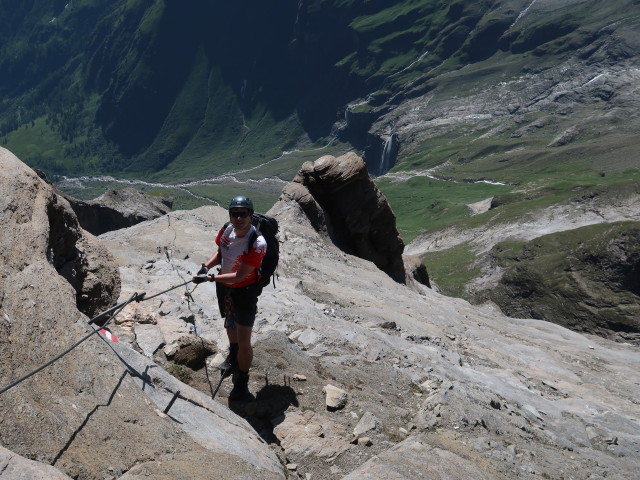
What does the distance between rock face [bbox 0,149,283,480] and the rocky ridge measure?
35 mm

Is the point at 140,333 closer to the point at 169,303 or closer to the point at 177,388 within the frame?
the point at 169,303

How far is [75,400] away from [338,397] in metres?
6.37

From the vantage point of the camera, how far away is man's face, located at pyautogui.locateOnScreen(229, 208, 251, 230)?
12.2 m

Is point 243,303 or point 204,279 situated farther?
point 243,303

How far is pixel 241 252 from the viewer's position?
1278 centimetres

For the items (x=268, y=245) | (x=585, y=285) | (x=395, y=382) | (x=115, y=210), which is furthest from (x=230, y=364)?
(x=585, y=285)

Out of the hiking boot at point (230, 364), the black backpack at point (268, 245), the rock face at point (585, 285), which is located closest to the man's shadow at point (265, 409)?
the hiking boot at point (230, 364)

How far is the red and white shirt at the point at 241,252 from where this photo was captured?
12516 millimetres

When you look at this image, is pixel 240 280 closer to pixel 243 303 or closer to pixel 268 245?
pixel 243 303

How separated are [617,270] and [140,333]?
6868cm

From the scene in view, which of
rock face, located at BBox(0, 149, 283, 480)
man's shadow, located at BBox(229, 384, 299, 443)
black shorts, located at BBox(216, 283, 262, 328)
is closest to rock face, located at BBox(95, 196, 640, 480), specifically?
man's shadow, located at BBox(229, 384, 299, 443)

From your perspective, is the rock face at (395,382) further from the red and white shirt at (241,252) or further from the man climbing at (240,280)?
the red and white shirt at (241,252)

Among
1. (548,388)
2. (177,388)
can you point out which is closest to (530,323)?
(548,388)

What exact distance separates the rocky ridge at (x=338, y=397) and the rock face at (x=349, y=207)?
1504cm
